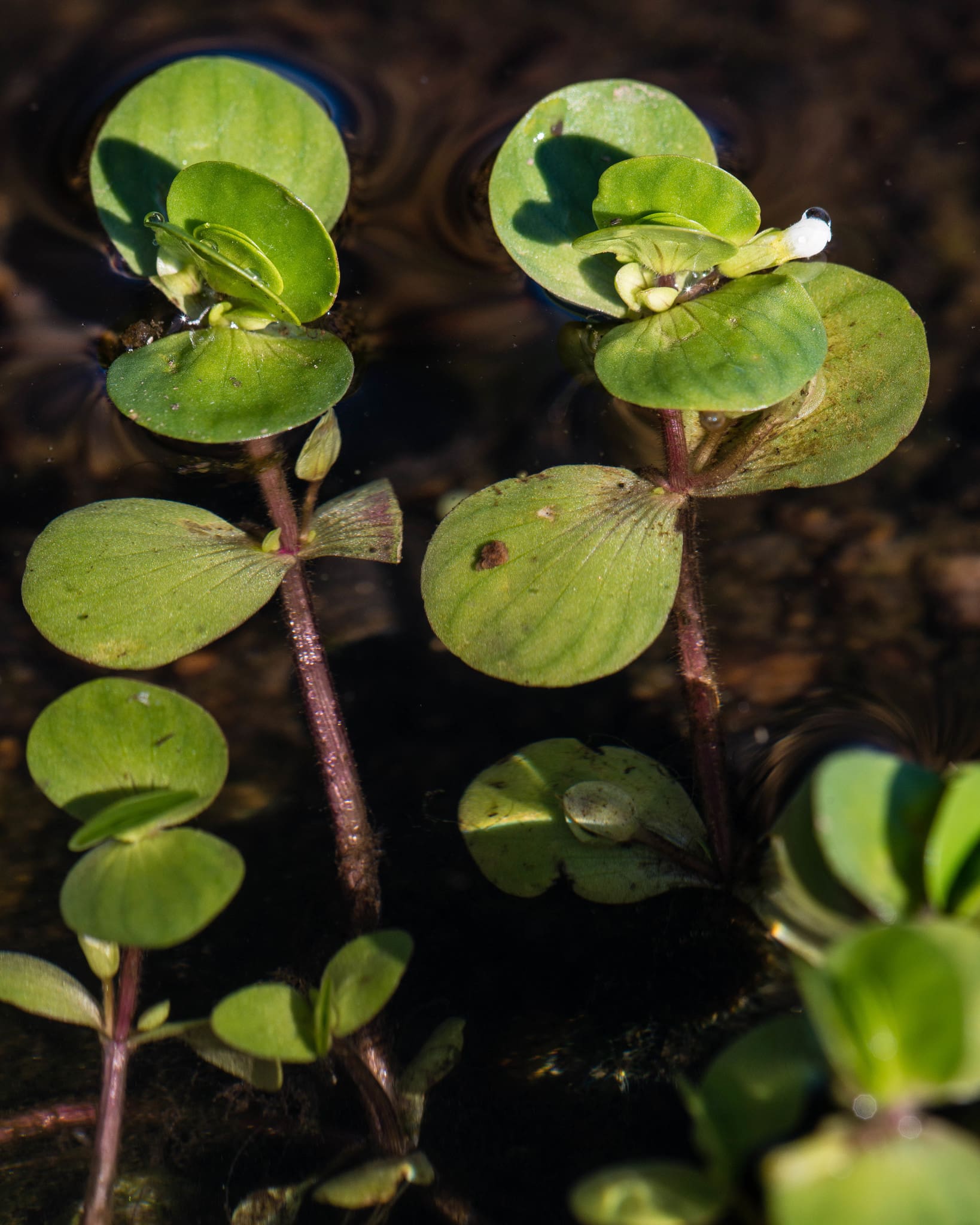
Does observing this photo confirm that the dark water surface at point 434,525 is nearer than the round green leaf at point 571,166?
Yes

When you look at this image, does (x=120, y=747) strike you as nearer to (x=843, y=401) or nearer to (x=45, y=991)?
(x=45, y=991)

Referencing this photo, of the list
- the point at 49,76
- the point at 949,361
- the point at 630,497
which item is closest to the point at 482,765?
the point at 630,497

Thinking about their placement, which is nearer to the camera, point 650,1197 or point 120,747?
point 650,1197

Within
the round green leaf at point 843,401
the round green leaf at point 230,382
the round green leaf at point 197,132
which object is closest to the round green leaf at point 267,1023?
the round green leaf at point 230,382

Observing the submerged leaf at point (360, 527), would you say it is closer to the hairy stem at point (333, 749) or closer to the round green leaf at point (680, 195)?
the hairy stem at point (333, 749)

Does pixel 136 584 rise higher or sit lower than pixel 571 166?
lower

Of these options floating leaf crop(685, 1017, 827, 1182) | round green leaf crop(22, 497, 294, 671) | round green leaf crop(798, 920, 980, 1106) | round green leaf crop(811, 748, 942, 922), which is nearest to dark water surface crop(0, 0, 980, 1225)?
round green leaf crop(22, 497, 294, 671)

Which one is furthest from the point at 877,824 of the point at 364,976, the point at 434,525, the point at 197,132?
the point at 197,132
